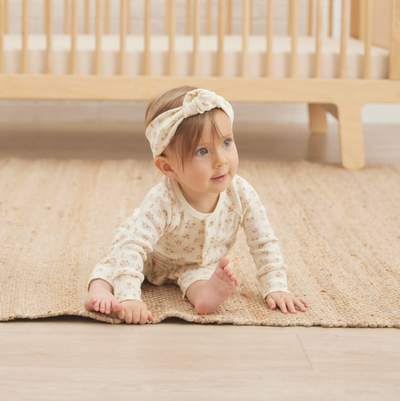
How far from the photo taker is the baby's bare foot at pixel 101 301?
0.93 m

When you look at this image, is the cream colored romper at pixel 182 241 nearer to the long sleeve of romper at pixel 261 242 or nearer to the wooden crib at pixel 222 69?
the long sleeve of romper at pixel 261 242

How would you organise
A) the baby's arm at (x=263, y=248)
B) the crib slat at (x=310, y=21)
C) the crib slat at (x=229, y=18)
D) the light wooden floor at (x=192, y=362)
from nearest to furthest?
the light wooden floor at (x=192, y=362)
the baby's arm at (x=263, y=248)
the crib slat at (x=310, y=21)
the crib slat at (x=229, y=18)

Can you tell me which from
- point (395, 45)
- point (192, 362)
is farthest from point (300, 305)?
point (395, 45)

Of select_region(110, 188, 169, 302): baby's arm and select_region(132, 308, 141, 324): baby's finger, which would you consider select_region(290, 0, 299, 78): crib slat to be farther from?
select_region(132, 308, 141, 324): baby's finger

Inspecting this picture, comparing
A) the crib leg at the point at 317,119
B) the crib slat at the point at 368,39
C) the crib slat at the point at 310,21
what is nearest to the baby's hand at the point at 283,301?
the crib slat at the point at 368,39

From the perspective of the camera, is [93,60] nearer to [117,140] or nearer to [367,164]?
[117,140]

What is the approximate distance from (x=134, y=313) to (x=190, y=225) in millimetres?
171

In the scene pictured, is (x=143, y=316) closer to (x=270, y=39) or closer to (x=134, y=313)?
(x=134, y=313)

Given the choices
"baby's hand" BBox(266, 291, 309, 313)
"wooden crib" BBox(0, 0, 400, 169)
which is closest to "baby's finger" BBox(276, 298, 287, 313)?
"baby's hand" BBox(266, 291, 309, 313)

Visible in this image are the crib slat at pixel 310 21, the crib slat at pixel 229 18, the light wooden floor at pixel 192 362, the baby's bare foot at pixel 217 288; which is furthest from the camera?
the crib slat at pixel 229 18

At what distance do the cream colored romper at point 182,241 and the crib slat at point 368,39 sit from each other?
1032mm

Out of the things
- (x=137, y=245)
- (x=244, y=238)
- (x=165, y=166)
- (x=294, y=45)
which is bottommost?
(x=244, y=238)

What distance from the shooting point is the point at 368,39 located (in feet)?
6.16

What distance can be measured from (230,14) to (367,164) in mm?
1009
